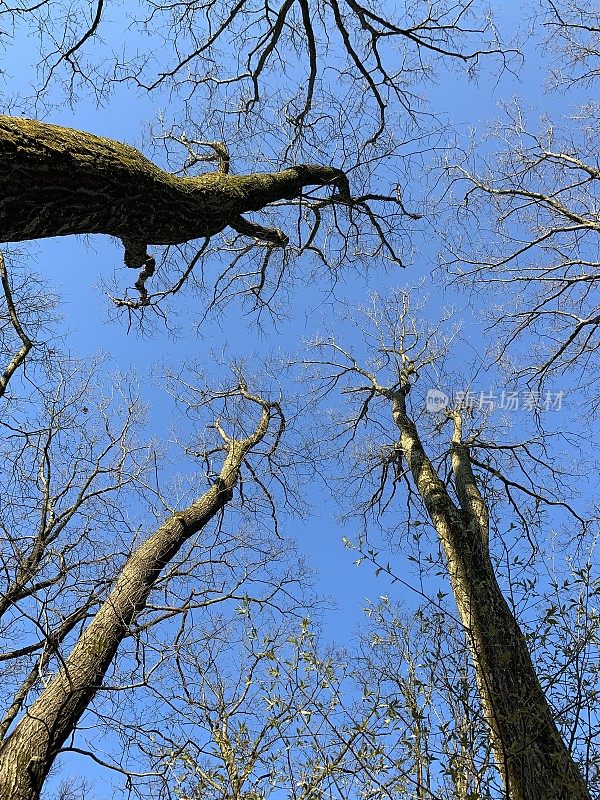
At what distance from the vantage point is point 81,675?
343 centimetres

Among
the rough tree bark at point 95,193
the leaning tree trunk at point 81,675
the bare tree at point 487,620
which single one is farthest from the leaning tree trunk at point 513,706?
the rough tree bark at point 95,193

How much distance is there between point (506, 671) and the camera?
253 cm

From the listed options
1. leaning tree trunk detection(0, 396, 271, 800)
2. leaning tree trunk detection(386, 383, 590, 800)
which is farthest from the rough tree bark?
leaning tree trunk detection(386, 383, 590, 800)

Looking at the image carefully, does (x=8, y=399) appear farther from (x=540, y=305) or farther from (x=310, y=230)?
(x=540, y=305)

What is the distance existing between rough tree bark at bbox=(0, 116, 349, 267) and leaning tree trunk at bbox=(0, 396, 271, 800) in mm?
2185

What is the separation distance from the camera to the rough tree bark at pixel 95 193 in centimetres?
207

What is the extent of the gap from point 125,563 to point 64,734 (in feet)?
4.08

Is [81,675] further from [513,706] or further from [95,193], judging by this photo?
[95,193]

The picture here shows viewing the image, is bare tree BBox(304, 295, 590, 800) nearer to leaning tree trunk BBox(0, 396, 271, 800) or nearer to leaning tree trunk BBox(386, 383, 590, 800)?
leaning tree trunk BBox(386, 383, 590, 800)

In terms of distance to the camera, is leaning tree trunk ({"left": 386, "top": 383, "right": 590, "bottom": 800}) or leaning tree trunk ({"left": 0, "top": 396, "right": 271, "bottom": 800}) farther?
leaning tree trunk ({"left": 0, "top": 396, "right": 271, "bottom": 800})

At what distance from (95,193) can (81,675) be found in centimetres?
285

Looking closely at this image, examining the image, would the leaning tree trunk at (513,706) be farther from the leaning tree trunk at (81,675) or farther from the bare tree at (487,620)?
the leaning tree trunk at (81,675)

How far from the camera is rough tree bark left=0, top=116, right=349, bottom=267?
207 centimetres

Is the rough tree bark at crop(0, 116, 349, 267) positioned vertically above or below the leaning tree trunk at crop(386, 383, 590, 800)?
above
